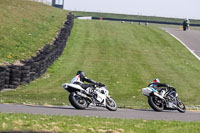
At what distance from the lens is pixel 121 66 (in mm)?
29109

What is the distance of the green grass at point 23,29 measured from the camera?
1122 inches

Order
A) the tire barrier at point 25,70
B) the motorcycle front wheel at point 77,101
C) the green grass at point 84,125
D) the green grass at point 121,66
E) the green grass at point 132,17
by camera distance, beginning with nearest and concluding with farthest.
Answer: the green grass at point 84,125
the motorcycle front wheel at point 77,101
the green grass at point 121,66
the tire barrier at point 25,70
the green grass at point 132,17

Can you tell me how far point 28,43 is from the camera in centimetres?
3195

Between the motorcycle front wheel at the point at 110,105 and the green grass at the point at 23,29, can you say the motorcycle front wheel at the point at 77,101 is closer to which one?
the motorcycle front wheel at the point at 110,105

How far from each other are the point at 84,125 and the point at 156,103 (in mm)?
5746

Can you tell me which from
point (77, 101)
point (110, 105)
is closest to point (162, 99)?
point (110, 105)

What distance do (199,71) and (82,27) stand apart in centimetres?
2000

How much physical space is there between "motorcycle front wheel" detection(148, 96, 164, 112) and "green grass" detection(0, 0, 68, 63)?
11.2 metres

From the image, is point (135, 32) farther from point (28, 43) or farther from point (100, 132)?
point (100, 132)

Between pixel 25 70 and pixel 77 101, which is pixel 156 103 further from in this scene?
pixel 25 70

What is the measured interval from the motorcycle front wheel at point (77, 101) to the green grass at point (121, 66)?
225cm

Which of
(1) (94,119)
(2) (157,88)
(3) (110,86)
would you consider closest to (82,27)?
(3) (110,86)

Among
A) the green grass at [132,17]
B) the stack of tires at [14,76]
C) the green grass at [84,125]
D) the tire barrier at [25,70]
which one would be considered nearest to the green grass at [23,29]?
the tire barrier at [25,70]

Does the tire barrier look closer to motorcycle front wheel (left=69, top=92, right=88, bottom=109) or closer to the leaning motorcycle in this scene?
the leaning motorcycle
